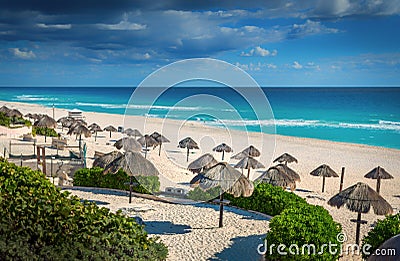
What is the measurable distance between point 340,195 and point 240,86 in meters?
3.28

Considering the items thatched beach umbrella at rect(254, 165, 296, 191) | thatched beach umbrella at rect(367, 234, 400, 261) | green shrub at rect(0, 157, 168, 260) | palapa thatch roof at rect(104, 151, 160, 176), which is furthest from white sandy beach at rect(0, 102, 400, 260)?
thatched beach umbrella at rect(367, 234, 400, 261)

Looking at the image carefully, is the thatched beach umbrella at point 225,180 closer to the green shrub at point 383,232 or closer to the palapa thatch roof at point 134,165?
the palapa thatch roof at point 134,165

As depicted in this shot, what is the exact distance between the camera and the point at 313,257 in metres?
6.48

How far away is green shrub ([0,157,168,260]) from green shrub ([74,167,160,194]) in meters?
6.49

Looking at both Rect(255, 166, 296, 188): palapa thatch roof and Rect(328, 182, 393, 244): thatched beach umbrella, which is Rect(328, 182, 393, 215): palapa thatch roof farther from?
Rect(255, 166, 296, 188): palapa thatch roof

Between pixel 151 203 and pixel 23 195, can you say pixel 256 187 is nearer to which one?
pixel 151 203

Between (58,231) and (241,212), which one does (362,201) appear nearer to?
(241,212)

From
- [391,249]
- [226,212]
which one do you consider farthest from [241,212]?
[391,249]

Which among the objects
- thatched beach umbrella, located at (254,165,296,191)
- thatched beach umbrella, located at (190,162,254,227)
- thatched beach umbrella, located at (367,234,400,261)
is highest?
thatched beach umbrella, located at (367,234,400,261)

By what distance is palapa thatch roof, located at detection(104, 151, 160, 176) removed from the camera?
1046 centimetres

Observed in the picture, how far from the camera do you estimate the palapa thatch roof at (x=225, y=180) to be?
8.84 metres

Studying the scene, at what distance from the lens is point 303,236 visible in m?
6.64

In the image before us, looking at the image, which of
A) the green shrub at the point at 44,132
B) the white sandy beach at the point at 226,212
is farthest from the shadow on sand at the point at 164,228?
the green shrub at the point at 44,132

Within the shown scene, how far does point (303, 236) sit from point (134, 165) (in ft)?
16.9
